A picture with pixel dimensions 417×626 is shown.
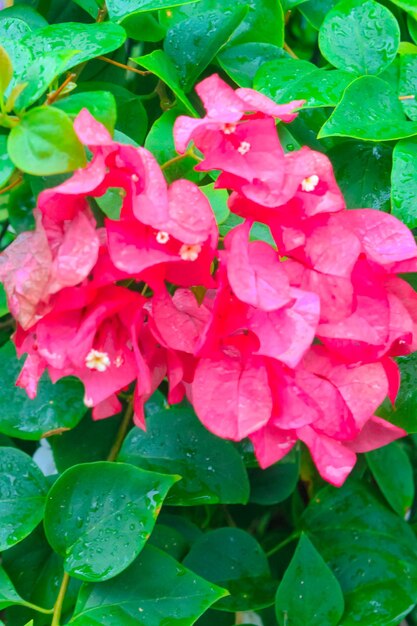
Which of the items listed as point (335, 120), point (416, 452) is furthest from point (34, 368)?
point (416, 452)

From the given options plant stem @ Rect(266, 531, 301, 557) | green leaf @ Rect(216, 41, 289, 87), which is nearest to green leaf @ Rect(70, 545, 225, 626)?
plant stem @ Rect(266, 531, 301, 557)

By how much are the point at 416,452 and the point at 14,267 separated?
0.60 meters

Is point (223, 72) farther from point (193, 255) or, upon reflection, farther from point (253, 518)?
point (253, 518)

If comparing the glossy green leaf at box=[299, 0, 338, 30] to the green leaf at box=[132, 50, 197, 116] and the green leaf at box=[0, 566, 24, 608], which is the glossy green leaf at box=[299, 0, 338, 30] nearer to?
the green leaf at box=[132, 50, 197, 116]

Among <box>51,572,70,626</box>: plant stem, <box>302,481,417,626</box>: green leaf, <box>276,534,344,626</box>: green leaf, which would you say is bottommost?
<box>302,481,417,626</box>: green leaf

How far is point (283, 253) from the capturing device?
0.40 metres

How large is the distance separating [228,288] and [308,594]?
31 centimetres

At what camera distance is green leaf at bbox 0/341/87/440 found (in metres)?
0.54

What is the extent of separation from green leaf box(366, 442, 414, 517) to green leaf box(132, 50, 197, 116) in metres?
0.37

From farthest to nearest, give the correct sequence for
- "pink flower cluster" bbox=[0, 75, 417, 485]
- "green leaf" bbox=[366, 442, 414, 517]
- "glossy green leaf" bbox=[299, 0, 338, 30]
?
"green leaf" bbox=[366, 442, 414, 517]
"glossy green leaf" bbox=[299, 0, 338, 30]
"pink flower cluster" bbox=[0, 75, 417, 485]

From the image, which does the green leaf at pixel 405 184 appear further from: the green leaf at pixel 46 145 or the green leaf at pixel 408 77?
the green leaf at pixel 46 145

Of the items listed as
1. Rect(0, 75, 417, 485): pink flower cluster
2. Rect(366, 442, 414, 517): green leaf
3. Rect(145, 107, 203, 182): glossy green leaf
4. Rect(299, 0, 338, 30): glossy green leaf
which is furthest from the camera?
Rect(366, 442, 414, 517): green leaf

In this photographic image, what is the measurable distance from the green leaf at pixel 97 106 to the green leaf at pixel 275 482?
0.39 meters

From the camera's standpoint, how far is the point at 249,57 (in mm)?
536
